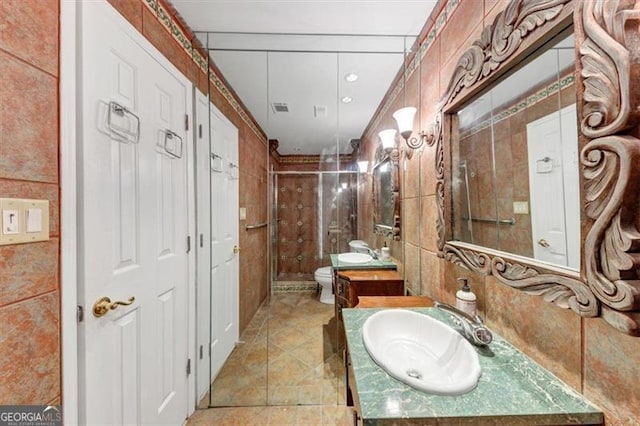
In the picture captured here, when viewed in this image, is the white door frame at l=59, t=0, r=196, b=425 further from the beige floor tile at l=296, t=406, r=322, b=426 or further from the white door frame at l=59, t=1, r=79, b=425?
the beige floor tile at l=296, t=406, r=322, b=426

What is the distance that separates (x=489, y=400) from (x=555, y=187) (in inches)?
25.5

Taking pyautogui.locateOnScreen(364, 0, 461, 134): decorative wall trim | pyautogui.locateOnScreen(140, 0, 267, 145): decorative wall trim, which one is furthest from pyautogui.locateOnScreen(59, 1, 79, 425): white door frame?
pyautogui.locateOnScreen(364, 0, 461, 134): decorative wall trim

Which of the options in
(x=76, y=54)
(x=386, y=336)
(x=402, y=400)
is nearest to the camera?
(x=402, y=400)

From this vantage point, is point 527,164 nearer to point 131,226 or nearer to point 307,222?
point 131,226

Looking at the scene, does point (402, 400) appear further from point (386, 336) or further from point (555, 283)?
point (555, 283)

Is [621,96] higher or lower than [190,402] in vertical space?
higher

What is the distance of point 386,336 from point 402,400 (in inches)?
16.7

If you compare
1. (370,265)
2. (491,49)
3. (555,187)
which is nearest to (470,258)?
(555,187)

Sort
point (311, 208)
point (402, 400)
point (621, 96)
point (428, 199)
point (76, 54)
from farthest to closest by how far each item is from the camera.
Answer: point (311, 208) → point (428, 199) → point (76, 54) → point (402, 400) → point (621, 96)

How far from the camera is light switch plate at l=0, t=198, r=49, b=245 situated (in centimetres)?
66

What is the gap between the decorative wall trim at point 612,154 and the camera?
496mm

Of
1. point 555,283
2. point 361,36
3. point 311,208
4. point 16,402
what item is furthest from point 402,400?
point 311,208

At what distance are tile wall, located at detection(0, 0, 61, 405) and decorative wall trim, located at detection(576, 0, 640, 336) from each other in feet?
5.04

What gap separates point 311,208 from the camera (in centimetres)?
302
